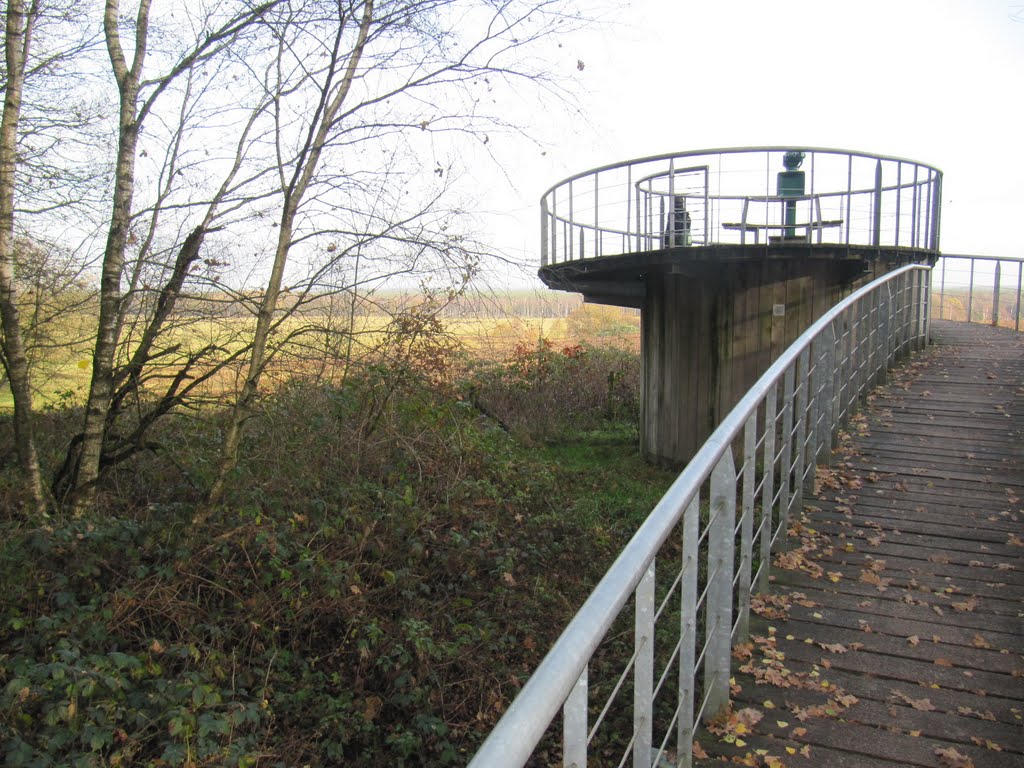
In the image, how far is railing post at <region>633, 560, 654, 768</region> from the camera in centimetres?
192

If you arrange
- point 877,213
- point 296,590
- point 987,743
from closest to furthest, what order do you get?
point 987,743 < point 296,590 < point 877,213

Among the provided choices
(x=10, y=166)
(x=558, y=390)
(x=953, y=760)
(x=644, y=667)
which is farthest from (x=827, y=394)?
(x=558, y=390)

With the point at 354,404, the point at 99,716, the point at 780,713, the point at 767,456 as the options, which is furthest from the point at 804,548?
the point at 354,404

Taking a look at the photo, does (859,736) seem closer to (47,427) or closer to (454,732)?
(454,732)

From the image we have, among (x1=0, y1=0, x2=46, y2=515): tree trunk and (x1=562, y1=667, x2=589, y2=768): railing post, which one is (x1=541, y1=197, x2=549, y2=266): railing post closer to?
(x1=0, y1=0, x2=46, y2=515): tree trunk

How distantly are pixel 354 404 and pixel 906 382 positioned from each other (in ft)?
18.0

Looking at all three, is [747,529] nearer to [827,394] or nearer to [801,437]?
[801,437]

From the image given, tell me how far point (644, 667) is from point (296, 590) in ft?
13.2

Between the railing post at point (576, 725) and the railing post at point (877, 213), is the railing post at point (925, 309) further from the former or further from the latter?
the railing post at point (576, 725)

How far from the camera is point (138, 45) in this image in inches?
214

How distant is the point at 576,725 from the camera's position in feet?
4.86

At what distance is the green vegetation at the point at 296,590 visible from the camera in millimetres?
4004

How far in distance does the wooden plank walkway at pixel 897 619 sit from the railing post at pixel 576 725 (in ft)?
4.48

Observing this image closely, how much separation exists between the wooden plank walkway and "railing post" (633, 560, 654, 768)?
76 centimetres
